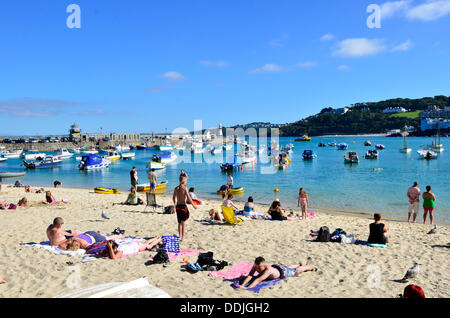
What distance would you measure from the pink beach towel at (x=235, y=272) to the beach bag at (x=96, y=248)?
9.33 feet

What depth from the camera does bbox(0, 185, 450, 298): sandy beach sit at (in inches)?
236

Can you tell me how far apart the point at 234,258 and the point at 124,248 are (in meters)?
2.67

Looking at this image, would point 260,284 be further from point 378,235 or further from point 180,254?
point 378,235

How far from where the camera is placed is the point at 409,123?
6944 inches

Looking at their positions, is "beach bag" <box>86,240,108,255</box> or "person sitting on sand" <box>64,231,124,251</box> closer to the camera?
"beach bag" <box>86,240,108,255</box>

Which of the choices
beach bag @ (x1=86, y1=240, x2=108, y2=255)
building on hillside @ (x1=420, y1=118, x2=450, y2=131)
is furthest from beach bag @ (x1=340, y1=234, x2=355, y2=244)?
building on hillside @ (x1=420, y1=118, x2=450, y2=131)

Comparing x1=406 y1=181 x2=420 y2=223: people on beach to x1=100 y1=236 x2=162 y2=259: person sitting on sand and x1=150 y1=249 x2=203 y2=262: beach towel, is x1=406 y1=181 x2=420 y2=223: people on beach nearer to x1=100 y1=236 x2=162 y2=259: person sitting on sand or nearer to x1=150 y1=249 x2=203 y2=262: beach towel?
x1=150 y1=249 x2=203 y2=262: beach towel

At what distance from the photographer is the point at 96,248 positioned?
779cm

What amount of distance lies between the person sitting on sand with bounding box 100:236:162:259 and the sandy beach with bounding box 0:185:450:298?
237mm

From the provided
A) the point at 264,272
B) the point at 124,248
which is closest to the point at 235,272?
the point at 264,272

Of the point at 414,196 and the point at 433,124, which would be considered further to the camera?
the point at 433,124

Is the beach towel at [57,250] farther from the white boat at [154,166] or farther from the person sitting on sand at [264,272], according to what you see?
the white boat at [154,166]
